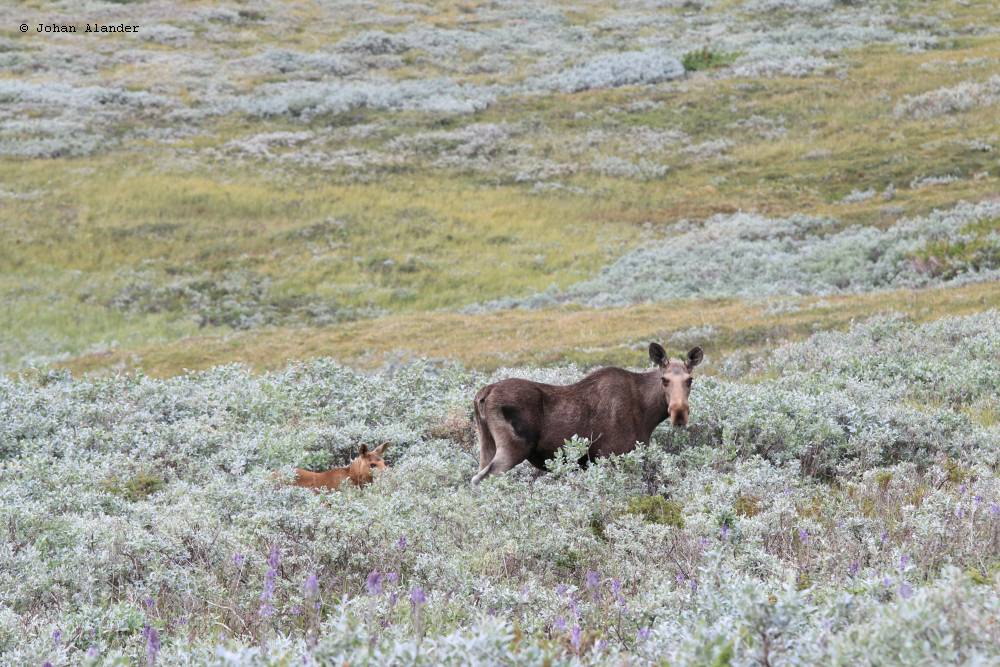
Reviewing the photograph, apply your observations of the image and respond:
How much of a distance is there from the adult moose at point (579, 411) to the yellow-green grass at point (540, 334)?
10.4 meters

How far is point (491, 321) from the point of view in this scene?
28.9 metres

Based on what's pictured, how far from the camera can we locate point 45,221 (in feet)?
138

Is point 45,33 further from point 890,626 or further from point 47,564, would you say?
point 890,626

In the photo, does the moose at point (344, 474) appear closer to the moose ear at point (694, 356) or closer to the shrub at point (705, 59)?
the moose ear at point (694, 356)

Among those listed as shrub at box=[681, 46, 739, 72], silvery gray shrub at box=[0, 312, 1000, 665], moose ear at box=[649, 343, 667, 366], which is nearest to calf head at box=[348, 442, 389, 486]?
silvery gray shrub at box=[0, 312, 1000, 665]

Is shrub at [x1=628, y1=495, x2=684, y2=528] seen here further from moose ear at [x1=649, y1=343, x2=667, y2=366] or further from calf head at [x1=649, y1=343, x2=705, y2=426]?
moose ear at [x1=649, y1=343, x2=667, y2=366]

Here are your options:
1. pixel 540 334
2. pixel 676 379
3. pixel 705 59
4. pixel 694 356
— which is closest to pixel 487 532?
pixel 676 379

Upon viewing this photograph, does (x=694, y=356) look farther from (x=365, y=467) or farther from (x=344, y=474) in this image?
(x=344, y=474)

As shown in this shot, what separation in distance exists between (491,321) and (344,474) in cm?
1752

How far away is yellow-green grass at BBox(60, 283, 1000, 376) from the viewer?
2227 centimetres

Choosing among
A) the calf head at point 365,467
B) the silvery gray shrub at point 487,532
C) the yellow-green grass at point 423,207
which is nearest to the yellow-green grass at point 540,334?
the yellow-green grass at point 423,207

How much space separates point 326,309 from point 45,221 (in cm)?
1629

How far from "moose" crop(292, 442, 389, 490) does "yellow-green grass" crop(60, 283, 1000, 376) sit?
10451mm

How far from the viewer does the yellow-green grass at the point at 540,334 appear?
2227 cm
